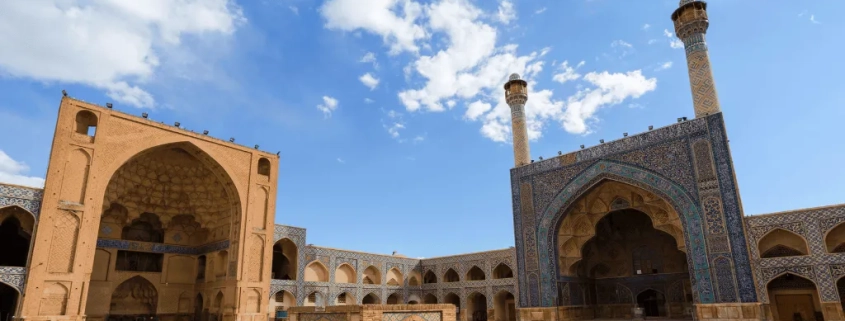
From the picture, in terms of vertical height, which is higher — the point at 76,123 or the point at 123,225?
the point at 76,123

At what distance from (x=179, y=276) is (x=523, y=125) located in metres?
11.1

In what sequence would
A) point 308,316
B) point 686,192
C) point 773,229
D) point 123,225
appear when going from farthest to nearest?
point 123,225 → point 686,192 → point 773,229 → point 308,316

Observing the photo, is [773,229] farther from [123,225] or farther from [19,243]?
[19,243]

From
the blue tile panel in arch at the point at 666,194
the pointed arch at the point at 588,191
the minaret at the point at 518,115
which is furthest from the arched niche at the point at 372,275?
the minaret at the point at 518,115

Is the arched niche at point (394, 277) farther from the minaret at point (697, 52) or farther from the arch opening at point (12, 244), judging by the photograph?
the minaret at point (697, 52)

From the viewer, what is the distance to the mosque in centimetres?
1028

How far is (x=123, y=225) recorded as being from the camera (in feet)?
46.6

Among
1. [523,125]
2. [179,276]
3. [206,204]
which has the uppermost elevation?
[523,125]

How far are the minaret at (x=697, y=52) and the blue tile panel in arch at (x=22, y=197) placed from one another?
14086 millimetres

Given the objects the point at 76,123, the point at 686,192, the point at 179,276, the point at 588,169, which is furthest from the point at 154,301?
the point at 686,192

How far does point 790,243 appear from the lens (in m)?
11.2

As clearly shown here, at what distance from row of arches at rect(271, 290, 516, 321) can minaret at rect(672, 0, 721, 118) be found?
9.32 metres

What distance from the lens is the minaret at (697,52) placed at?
1164cm

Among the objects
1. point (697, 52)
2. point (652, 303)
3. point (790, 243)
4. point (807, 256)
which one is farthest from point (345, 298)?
point (807, 256)
